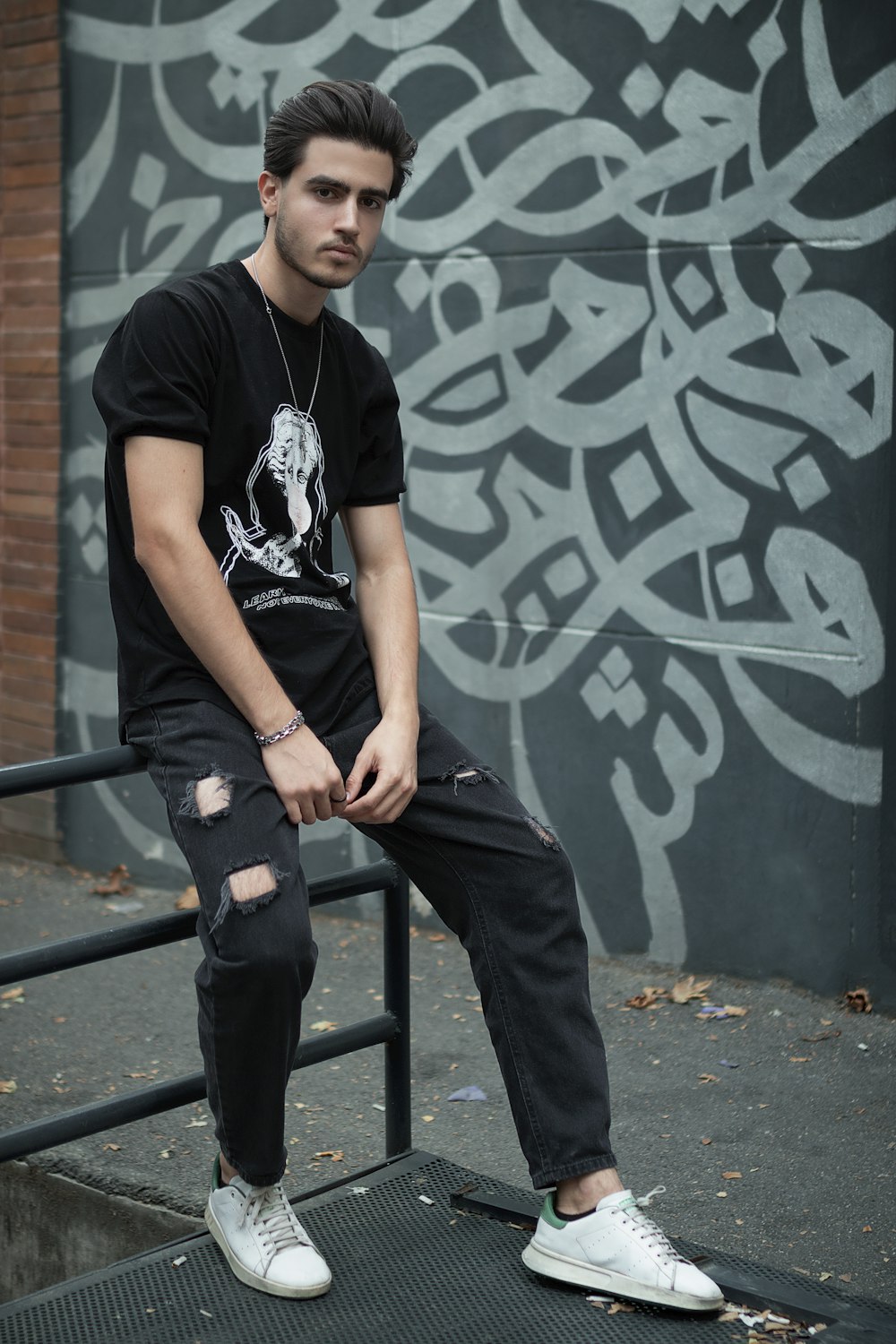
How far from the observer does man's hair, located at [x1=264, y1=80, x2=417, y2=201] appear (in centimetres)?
307

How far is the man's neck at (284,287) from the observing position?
10.4 feet

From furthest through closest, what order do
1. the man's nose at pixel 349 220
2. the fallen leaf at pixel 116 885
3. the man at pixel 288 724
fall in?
1. the fallen leaf at pixel 116 885
2. the man's nose at pixel 349 220
3. the man at pixel 288 724

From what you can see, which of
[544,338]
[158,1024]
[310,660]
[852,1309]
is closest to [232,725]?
[310,660]

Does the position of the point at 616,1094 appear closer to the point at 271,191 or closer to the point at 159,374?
the point at 159,374

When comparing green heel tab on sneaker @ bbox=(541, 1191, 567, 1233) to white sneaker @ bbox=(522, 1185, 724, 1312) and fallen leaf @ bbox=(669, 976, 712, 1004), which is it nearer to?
white sneaker @ bbox=(522, 1185, 724, 1312)

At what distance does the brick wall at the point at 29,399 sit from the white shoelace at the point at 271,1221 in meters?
3.94

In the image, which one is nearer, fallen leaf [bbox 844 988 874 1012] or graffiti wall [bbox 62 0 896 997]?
graffiti wall [bbox 62 0 896 997]

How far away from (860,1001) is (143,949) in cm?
259

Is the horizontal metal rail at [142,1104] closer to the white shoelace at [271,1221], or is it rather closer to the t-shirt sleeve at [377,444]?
the white shoelace at [271,1221]

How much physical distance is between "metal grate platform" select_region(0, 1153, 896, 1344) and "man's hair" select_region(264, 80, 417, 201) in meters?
2.13

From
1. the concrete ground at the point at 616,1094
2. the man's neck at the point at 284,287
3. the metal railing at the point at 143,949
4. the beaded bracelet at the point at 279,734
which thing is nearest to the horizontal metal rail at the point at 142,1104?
the metal railing at the point at 143,949

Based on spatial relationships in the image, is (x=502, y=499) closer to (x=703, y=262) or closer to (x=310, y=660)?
(x=703, y=262)

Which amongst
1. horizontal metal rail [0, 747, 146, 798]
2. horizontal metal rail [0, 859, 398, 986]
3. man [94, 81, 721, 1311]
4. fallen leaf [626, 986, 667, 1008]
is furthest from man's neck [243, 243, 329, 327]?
fallen leaf [626, 986, 667, 1008]

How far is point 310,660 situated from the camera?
317cm
